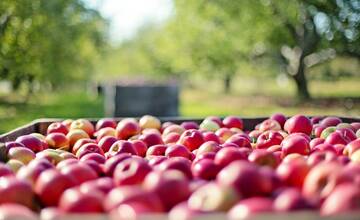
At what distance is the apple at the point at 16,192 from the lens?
2068mm

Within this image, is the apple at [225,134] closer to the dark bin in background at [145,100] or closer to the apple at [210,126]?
the apple at [210,126]

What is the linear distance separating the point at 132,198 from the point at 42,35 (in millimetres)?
19436

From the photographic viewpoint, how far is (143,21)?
84.6m

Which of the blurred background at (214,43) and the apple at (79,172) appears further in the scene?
the blurred background at (214,43)

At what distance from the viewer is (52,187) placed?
218 centimetres

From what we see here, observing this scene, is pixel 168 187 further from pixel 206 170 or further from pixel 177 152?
pixel 177 152

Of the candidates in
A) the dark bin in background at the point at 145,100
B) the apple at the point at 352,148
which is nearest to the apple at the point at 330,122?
the apple at the point at 352,148

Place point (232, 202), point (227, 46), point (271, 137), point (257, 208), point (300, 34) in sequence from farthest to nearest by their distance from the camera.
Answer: point (227, 46) < point (300, 34) < point (271, 137) < point (232, 202) < point (257, 208)

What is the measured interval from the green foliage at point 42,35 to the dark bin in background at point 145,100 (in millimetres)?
5888

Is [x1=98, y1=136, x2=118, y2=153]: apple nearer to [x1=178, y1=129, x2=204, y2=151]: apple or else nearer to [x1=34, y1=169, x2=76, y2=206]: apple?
[x1=178, y1=129, x2=204, y2=151]: apple

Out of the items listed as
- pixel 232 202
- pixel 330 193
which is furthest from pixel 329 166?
pixel 232 202

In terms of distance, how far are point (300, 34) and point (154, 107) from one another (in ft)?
41.3

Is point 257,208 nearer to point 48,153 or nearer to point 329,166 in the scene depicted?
point 329,166

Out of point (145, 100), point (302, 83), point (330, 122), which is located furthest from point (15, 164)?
point (302, 83)
